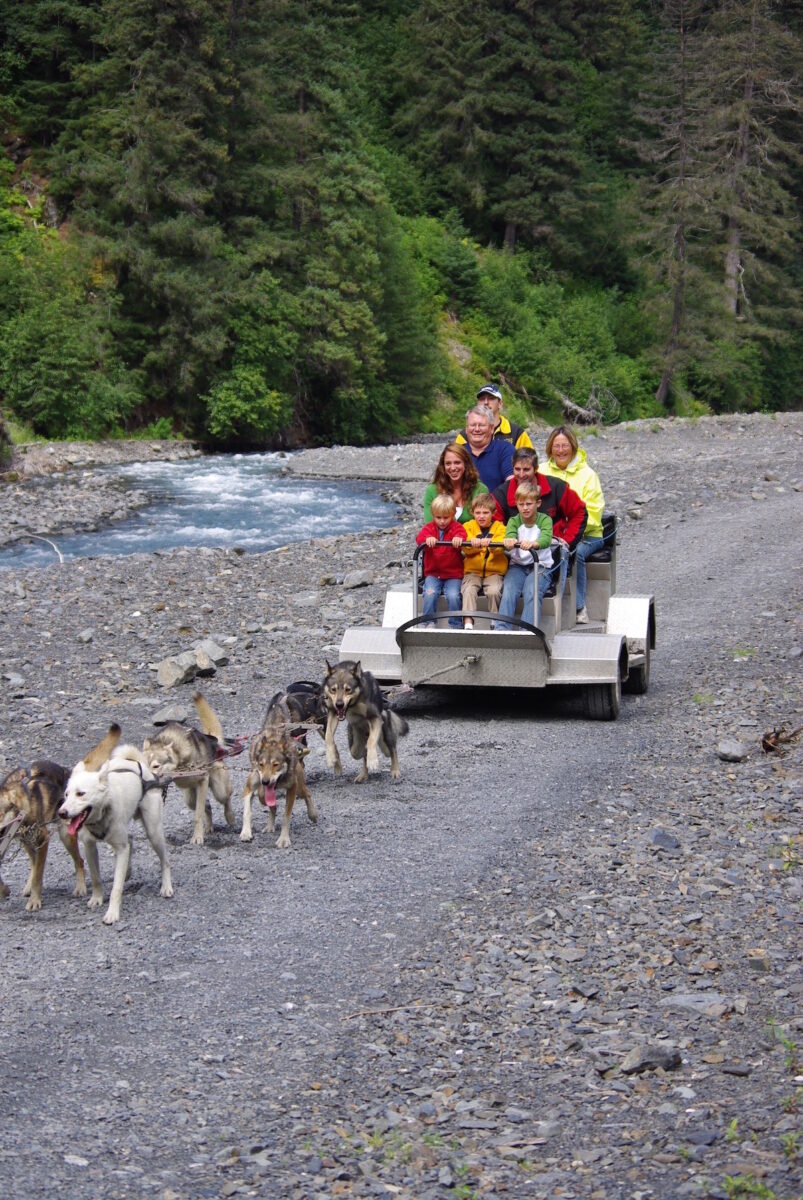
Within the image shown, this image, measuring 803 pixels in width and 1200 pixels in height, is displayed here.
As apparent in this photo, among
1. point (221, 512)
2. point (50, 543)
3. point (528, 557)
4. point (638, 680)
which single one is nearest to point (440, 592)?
point (528, 557)

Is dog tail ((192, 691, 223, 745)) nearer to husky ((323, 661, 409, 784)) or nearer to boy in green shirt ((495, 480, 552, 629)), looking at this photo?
husky ((323, 661, 409, 784))

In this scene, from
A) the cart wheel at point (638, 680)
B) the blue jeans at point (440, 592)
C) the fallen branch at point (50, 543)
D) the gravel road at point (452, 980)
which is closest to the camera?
the gravel road at point (452, 980)

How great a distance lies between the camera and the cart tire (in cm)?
1070

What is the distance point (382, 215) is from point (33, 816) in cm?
4254

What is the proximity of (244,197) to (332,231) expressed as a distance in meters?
3.24

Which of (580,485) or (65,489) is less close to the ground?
(580,485)

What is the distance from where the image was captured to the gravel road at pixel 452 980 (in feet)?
14.9

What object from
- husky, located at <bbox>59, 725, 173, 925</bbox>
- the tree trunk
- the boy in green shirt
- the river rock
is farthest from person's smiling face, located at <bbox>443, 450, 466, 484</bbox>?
the tree trunk

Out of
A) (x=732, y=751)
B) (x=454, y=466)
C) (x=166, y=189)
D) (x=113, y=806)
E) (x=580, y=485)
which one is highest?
(x=166, y=189)

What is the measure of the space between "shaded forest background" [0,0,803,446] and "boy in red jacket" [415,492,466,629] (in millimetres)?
28565

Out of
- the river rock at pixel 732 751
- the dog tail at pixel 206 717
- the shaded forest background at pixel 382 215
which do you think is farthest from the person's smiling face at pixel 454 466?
the shaded forest background at pixel 382 215

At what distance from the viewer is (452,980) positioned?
593 centimetres

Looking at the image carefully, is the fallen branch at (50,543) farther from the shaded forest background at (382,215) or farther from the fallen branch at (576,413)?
the fallen branch at (576,413)

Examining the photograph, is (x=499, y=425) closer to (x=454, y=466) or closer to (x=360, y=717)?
(x=454, y=466)
